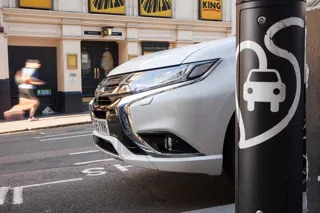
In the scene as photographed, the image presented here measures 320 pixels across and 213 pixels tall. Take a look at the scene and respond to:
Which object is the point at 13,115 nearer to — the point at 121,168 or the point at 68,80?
the point at 68,80

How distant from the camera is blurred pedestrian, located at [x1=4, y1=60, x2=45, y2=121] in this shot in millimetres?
14141

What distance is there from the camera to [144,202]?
163 inches

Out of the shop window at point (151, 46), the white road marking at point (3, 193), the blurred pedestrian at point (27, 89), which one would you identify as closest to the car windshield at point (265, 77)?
the white road marking at point (3, 193)

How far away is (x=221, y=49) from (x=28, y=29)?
471 inches

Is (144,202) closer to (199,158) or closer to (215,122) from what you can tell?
(199,158)

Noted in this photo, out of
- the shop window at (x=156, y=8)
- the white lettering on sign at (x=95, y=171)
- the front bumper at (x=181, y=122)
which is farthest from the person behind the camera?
the shop window at (x=156, y=8)

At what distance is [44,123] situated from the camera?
1262cm

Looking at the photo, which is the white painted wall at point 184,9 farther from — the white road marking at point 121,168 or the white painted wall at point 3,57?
the white road marking at point 121,168

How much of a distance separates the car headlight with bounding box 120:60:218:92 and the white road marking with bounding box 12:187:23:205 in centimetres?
185

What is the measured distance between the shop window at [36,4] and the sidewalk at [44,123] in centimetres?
398

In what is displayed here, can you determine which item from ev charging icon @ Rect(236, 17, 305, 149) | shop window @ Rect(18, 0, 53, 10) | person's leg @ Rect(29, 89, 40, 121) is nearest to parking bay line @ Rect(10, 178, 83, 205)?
ev charging icon @ Rect(236, 17, 305, 149)

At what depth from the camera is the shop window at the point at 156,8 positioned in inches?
649

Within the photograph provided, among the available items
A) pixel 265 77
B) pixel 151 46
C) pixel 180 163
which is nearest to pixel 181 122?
pixel 180 163

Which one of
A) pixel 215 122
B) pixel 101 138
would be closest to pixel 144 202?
pixel 101 138
